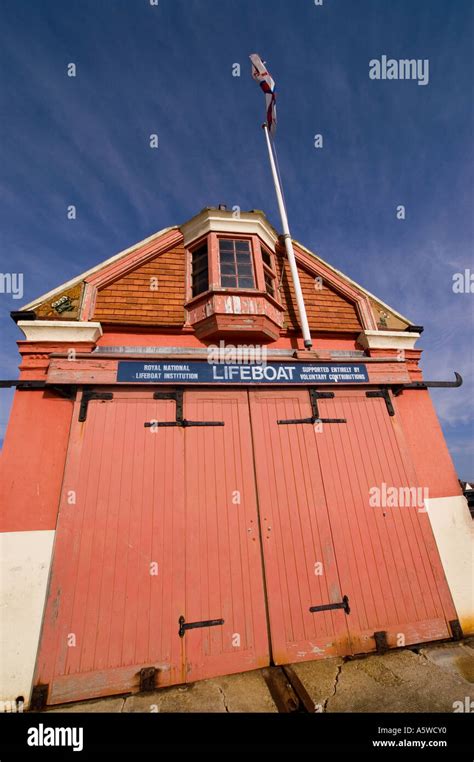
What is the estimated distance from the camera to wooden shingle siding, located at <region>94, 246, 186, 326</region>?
621 cm

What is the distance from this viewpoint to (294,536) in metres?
4.66

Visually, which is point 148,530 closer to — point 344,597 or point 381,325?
point 344,597

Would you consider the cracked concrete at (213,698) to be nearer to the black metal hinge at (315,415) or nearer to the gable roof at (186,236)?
the black metal hinge at (315,415)

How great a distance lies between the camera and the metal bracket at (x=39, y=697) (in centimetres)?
349

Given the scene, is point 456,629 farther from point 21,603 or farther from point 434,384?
point 21,603

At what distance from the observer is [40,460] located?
15.5ft

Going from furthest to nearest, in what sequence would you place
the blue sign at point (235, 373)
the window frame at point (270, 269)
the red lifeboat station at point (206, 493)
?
the window frame at point (270, 269) < the blue sign at point (235, 373) < the red lifeboat station at point (206, 493)

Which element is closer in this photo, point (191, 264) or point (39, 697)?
point (39, 697)

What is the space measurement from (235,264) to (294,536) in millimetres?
5736

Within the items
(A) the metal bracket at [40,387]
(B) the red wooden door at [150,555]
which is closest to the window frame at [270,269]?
(B) the red wooden door at [150,555]

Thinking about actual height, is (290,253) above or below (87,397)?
above

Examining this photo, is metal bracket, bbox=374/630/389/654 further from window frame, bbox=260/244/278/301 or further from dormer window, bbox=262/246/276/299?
dormer window, bbox=262/246/276/299

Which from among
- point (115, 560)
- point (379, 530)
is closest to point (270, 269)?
point (379, 530)

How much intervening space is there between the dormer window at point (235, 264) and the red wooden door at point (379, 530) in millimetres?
3292
